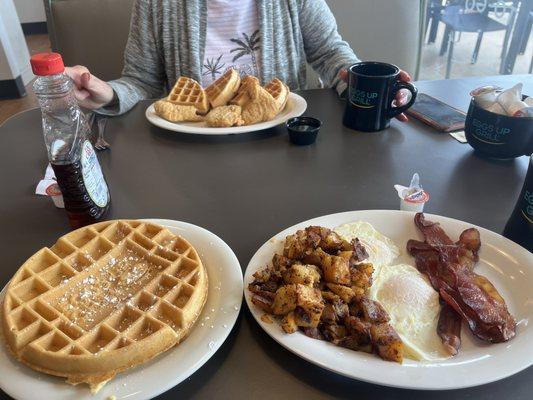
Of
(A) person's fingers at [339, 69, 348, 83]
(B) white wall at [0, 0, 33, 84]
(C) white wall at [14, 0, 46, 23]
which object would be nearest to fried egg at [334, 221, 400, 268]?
(A) person's fingers at [339, 69, 348, 83]

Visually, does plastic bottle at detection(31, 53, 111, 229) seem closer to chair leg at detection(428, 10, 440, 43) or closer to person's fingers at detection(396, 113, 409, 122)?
person's fingers at detection(396, 113, 409, 122)

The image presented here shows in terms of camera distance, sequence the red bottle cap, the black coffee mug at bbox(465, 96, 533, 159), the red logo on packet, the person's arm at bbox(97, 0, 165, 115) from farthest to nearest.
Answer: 1. the person's arm at bbox(97, 0, 165, 115)
2. the black coffee mug at bbox(465, 96, 533, 159)
3. the red logo on packet
4. the red bottle cap

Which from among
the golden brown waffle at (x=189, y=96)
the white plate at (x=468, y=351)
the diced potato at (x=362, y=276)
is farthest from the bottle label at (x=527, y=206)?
the golden brown waffle at (x=189, y=96)

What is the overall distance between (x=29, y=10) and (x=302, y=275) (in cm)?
724

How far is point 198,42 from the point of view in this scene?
1884 mm

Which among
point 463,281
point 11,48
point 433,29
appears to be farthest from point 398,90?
point 11,48

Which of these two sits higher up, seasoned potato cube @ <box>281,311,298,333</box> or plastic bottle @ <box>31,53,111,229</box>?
plastic bottle @ <box>31,53,111,229</box>

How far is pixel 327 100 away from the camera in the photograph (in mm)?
1723

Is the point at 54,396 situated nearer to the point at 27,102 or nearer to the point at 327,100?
the point at 327,100

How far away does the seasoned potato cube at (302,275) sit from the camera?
0.77 meters

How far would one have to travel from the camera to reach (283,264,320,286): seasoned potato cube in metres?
0.77

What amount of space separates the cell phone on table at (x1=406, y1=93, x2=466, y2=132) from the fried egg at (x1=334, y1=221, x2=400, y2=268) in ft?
2.22

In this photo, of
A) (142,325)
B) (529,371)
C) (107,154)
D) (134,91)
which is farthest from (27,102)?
(529,371)

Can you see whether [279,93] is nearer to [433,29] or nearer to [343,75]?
[343,75]
